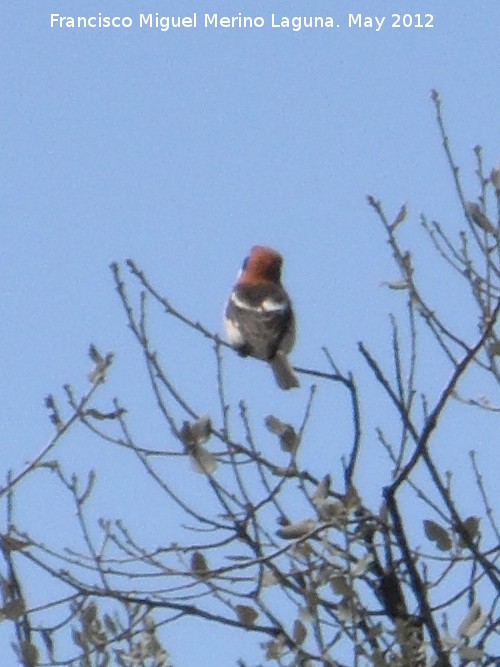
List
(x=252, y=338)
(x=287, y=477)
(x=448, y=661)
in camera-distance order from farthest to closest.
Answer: (x=252, y=338) < (x=287, y=477) < (x=448, y=661)

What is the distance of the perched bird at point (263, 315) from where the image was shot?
754cm

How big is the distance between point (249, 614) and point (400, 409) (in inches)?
22.7

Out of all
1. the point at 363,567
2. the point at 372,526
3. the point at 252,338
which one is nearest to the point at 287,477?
the point at 372,526

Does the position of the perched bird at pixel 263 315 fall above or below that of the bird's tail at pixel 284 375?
above

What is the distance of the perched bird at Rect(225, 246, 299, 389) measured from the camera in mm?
7543

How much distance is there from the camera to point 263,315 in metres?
8.11

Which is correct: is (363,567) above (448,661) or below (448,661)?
above

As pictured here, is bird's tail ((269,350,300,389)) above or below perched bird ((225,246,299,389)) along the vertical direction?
below

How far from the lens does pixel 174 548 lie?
12.5ft

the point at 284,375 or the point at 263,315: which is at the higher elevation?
the point at 263,315

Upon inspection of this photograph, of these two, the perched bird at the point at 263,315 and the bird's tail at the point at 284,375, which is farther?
the perched bird at the point at 263,315

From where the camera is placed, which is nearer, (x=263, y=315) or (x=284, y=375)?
(x=284, y=375)

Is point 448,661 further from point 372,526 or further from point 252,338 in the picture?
point 252,338

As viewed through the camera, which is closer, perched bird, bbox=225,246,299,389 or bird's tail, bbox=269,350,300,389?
bird's tail, bbox=269,350,300,389
